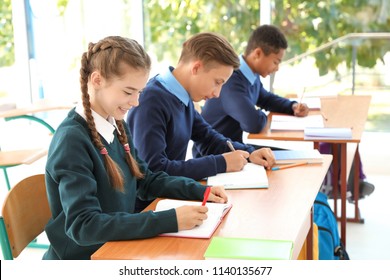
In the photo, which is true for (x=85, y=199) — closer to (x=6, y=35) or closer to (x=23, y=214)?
(x=23, y=214)

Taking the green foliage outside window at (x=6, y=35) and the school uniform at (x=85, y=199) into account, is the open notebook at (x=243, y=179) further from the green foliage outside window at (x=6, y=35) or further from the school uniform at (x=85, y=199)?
the green foliage outside window at (x=6, y=35)

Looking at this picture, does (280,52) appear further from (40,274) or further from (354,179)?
(40,274)

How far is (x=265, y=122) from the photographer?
2982 mm

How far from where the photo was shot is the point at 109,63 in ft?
5.24

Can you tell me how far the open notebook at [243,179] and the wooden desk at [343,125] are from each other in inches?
30.2

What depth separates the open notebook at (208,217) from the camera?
148 centimetres

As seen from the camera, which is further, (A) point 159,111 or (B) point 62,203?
(A) point 159,111

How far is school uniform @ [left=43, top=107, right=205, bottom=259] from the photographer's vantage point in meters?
1.45

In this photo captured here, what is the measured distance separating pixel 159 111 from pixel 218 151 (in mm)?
436

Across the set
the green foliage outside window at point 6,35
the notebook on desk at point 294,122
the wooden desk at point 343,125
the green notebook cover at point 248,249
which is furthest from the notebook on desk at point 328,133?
the green foliage outside window at point 6,35

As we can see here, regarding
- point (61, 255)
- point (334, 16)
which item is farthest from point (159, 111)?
point (334, 16)

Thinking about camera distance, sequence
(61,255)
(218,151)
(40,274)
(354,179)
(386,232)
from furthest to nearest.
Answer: (354,179) < (386,232) < (218,151) < (61,255) < (40,274)

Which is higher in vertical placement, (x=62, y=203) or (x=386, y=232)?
(x=62, y=203)

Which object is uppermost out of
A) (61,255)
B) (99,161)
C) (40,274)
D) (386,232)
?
(99,161)
